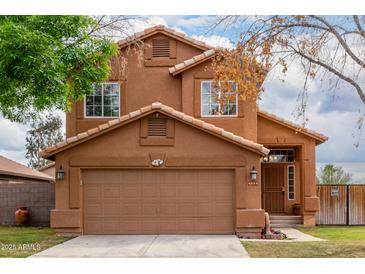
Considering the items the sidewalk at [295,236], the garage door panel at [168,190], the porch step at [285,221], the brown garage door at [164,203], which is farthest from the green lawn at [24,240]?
the porch step at [285,221]

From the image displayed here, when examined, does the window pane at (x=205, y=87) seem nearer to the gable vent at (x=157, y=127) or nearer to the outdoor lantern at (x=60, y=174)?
the gable vent at (x=157, y=127)

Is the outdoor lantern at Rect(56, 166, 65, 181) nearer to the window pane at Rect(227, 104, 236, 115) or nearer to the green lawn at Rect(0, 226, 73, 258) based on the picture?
the green lawn at Rect(0, 226, 73, 258)

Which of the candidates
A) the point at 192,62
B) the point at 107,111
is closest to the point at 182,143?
the point at 192,62

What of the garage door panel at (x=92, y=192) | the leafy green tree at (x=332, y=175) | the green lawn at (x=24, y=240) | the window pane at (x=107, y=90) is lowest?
the green lawn at (x=24, y=240)

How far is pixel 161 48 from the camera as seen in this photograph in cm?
1820

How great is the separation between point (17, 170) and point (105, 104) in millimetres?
5418

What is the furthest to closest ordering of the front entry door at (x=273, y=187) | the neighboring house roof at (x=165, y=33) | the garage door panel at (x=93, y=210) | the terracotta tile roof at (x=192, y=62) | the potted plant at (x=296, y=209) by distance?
the front entry door at (x=273, y=187) → the potted plant at (x=296, y=209) → the terracotta tile roof at (x=192, y=62) → the neighboring house roof at (x=165, y=33) → the garage door panel at (x=93, y=210)

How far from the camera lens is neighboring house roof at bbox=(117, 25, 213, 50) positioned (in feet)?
55.4

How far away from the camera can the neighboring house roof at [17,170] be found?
2086 cm

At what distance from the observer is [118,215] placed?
51.4 ft

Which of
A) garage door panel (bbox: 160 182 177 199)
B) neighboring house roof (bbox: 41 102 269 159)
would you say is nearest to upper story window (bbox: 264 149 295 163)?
neighboring house roof (bbox: 41 102 269 159)

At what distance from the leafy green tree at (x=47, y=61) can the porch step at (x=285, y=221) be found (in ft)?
22.0
